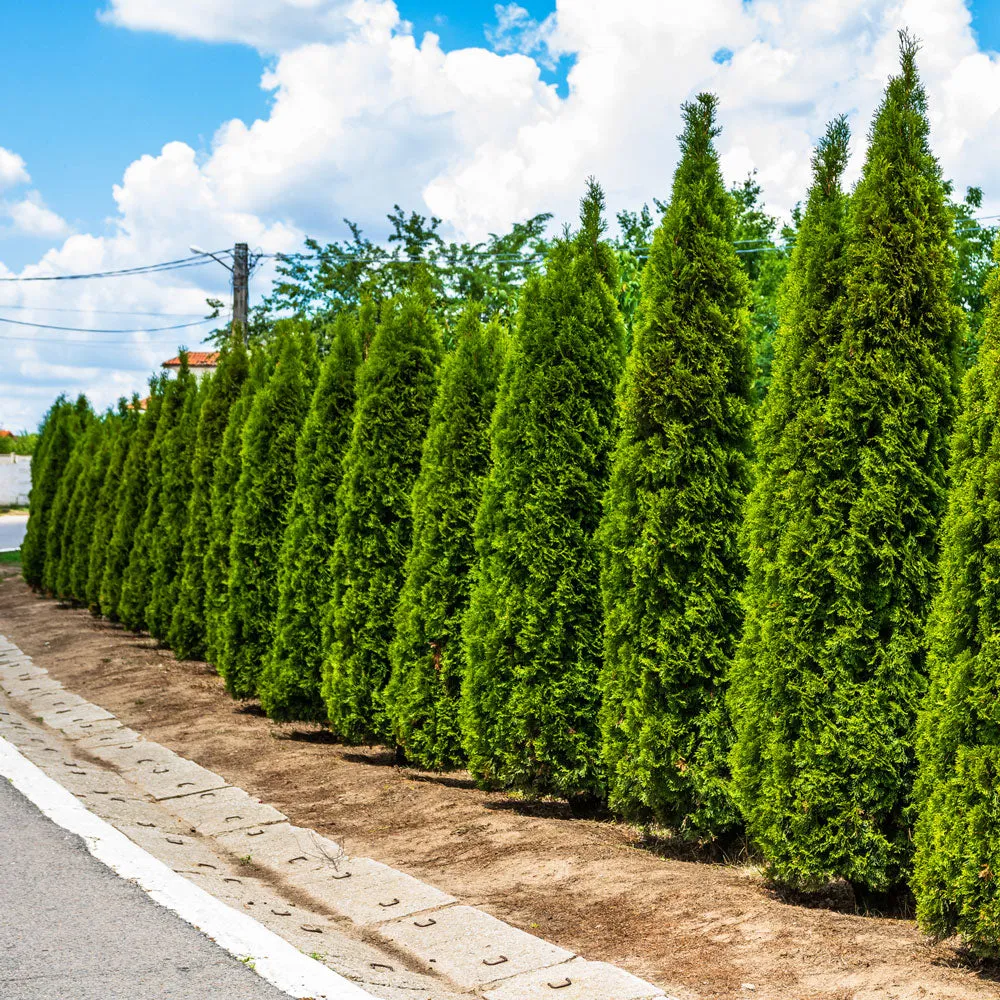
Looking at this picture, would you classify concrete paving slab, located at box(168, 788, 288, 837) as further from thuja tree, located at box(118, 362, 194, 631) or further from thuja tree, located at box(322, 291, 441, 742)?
thuja tree, located at box(118, 362, 194, 631)

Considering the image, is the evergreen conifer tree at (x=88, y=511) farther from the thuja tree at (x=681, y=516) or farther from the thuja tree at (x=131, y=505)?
the thuja tree at (x=681, y=516)

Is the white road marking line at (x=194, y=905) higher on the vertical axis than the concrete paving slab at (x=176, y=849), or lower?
higher

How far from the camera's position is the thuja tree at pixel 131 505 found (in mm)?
17562

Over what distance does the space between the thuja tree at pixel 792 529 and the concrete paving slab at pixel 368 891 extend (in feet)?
5.71

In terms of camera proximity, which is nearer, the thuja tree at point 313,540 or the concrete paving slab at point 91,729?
the concrete paving slab at point 91,729

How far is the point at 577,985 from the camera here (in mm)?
4219

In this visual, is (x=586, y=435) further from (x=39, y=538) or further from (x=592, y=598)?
(x=39, y=538)

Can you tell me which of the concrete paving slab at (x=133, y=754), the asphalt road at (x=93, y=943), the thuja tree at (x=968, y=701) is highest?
the thuja tree at (x=968, y=701)


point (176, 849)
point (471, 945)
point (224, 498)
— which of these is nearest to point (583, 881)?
point (471, 945)

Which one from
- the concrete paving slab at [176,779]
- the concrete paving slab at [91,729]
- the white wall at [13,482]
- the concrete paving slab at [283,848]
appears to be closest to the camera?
the concrete paving slab at [283,848]

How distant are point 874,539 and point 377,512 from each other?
4.94 meters

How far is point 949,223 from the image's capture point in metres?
5.30

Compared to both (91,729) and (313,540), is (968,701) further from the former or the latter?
(91,729)

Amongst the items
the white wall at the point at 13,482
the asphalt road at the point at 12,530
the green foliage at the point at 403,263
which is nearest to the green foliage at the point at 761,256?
the green foliage at the point at 403,263
